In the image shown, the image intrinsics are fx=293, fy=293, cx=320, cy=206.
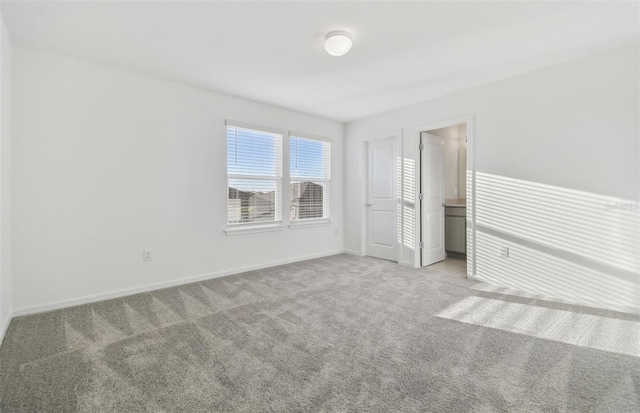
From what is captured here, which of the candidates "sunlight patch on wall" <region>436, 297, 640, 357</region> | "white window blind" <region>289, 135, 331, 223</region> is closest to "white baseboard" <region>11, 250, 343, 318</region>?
"white window blind" <region>289, 135, 331, 223</region>

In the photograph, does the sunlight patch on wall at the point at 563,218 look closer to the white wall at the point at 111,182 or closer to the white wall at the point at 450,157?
the white wall at the point at 450,157

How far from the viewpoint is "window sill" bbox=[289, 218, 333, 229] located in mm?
4873

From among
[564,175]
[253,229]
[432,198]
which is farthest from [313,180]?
[564,175]

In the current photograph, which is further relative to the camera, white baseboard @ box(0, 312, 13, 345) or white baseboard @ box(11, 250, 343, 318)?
white baseboard @ box(11, 250, 343, 318)

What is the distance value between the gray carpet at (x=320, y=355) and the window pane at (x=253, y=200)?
4.29 feet

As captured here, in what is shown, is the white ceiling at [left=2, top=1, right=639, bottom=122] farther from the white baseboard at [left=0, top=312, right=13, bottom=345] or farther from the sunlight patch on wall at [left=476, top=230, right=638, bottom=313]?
the white baseboard at [left=0, top=312, right=13, bottom=345]

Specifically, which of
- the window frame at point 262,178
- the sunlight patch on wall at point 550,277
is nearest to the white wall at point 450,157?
the sunlight patch on wall at point 550,277

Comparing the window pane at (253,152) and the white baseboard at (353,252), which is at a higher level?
the window pane at (253,152)

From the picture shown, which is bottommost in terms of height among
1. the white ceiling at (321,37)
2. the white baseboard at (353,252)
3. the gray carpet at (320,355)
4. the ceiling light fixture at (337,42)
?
the gray carpet at (320,355)

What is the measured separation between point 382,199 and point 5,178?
457 centimetres

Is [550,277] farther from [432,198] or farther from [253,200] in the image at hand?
[253,200]

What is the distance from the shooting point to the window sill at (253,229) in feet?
13.5

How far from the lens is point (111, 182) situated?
3.20 metres

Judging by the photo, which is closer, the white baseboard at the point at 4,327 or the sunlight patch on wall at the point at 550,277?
the white baseboard at the point at 4,327
